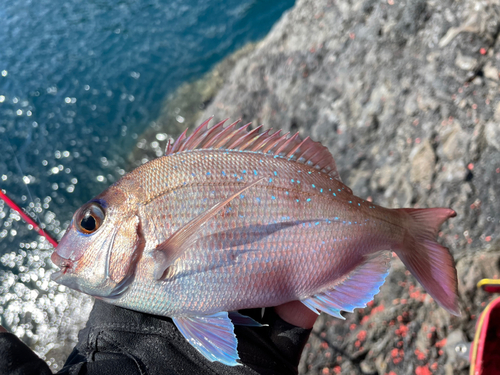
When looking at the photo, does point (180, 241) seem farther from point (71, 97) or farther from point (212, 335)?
point (71, 97)

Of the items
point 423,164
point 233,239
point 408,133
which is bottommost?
point 233,239

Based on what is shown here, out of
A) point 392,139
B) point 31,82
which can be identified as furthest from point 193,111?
point 392,139

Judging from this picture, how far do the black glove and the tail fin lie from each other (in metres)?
0.74

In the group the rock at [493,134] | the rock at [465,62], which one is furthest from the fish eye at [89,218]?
the rock at [465,62]

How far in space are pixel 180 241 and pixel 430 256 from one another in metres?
1.19

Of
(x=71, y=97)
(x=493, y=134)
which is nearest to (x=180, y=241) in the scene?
(x=493, y=134)

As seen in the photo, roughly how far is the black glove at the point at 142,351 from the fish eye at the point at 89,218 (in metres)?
0.57

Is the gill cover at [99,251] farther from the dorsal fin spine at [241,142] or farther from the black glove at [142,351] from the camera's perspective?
the dorsal fin spine at [241,142]

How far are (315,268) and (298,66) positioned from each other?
273 cm

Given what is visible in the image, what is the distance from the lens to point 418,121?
2844 millimetres

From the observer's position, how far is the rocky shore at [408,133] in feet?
7.72

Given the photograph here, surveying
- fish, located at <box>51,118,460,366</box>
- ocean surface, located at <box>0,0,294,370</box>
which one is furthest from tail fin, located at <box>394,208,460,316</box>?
ocean surface, located at <box>0,0,294,370</box>

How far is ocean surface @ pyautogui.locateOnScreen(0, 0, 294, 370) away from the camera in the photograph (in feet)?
14.5

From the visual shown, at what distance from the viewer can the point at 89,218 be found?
1453 millimetres
